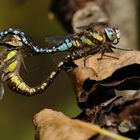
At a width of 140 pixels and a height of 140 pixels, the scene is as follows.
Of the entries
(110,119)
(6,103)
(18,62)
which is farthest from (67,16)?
(6,103)

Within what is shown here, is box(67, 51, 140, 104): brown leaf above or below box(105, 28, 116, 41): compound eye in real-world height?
below

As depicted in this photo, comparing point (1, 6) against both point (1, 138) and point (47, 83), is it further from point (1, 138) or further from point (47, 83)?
point (47, 83)

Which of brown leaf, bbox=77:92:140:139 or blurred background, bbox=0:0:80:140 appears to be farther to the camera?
blurred background, bbox=0:0:80:140

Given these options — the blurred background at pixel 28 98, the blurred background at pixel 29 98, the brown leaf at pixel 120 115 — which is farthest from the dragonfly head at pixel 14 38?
the blurred background at pixel 28 98

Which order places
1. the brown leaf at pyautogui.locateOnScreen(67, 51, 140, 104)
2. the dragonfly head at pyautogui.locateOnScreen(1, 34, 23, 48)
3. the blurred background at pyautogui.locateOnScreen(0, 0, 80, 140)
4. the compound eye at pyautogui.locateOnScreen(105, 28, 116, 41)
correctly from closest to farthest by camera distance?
the brown leaf at pyautogui.locateOnScreen(67, 51, 140, 104)
the dragonfly head at pyautogui.locateOnScreen(1, 34, 23, 48)
the compound eye at pyautogui.locateOnScreen(105, 28, 116, 41)
the blurred background at pyautogui.locateOnScreen(0, 0, 80, 140)

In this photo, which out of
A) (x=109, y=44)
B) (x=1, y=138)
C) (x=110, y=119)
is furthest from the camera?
(x=1, y=138)

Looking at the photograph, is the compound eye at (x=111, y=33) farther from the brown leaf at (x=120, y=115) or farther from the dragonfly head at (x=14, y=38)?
the brown leaf at (x=120, y=115)

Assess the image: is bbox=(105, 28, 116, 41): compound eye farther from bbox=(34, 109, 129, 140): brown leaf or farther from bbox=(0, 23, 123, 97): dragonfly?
bbox=(34, 109, 129, 140): brown leaf

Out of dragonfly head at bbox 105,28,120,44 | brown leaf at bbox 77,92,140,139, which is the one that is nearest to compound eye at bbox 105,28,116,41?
dragonfly head at bbox 105,28,120,44
